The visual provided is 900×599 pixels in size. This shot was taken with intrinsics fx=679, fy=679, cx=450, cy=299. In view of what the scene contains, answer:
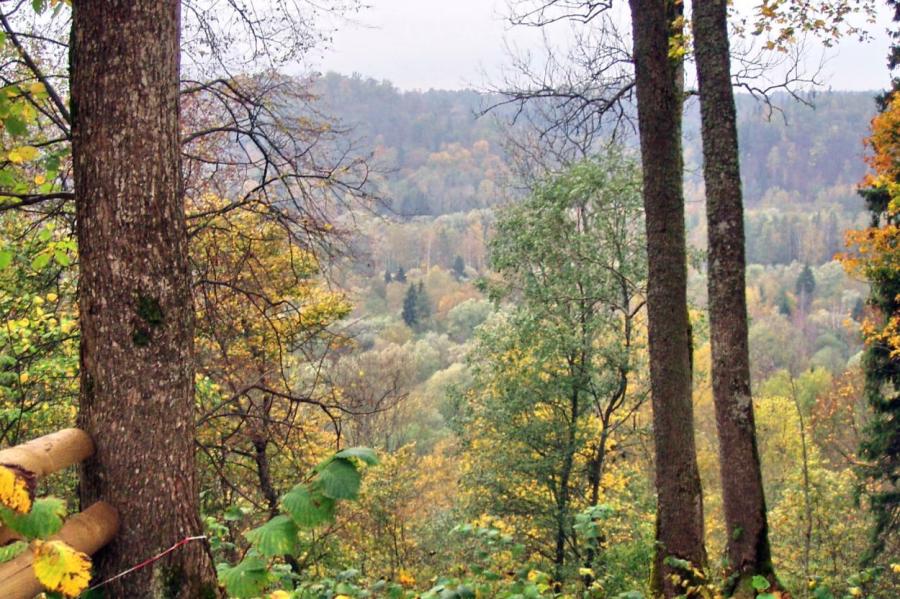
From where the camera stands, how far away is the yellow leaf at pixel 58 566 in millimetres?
1299

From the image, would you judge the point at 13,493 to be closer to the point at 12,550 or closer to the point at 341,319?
the point at 12,550

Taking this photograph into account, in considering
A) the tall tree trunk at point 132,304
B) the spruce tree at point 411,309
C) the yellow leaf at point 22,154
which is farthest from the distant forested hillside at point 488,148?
the tall tree trunk at point 132,304

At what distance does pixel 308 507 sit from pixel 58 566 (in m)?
0.52

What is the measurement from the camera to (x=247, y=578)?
5.53 ft

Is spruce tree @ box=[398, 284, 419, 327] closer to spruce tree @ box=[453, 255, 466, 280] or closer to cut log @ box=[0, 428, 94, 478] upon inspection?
spruce tree @ box=[453, 255, 466, 280]

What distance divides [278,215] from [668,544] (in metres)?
3.32

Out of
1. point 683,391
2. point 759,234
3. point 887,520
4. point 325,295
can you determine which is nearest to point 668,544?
point 683,391

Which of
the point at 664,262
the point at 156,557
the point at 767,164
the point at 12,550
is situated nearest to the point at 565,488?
the point at 664,262

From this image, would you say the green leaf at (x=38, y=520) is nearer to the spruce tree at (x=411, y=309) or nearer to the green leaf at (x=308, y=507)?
the green leaf at (x=308, y=507)

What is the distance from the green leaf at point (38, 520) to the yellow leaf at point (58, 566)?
0.03 meters

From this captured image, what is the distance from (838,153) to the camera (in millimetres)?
91875

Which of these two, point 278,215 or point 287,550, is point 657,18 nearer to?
point 278,215

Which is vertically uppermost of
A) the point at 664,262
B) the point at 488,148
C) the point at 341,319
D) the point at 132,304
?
the point at 488,148

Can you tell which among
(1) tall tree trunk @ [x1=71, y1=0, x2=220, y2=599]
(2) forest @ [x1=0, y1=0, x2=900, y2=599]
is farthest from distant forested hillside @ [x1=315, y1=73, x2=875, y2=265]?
(1) tall tree trunk @ [x1=71, y1=0, x2=220, y2=599]
